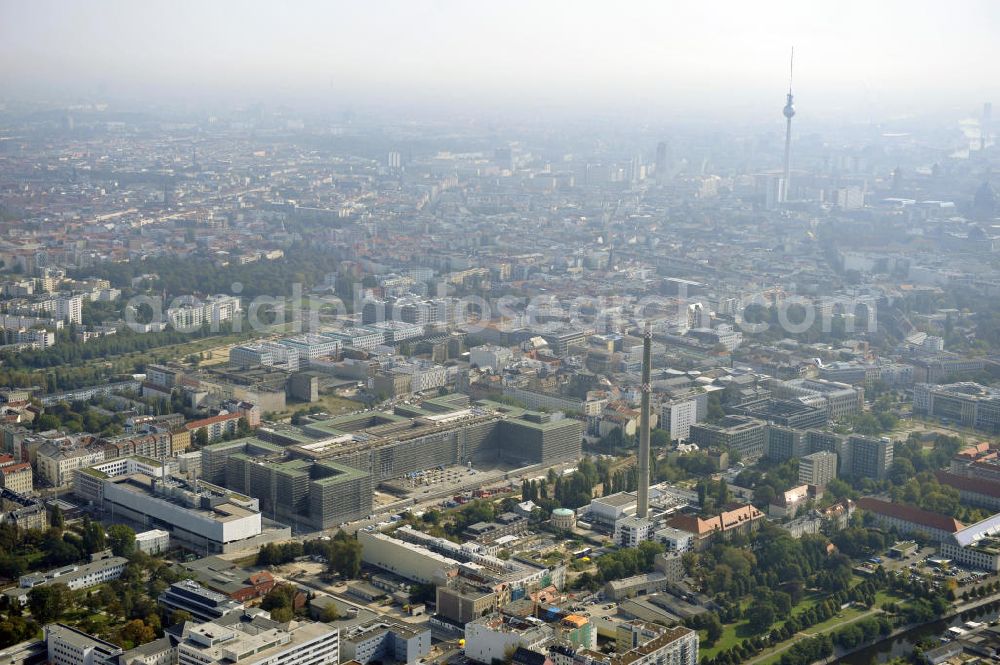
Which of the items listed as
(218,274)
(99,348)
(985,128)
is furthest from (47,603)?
(985,128)

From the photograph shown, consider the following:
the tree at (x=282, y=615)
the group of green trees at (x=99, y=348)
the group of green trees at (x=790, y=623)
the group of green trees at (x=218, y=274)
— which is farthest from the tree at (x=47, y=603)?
the group of green trees at (x=218, y=274)

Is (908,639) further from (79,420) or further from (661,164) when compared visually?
(661,164)

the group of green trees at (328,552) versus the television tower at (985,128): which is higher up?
the television tower at (985,128)

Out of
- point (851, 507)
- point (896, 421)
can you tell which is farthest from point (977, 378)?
point (851, 507)

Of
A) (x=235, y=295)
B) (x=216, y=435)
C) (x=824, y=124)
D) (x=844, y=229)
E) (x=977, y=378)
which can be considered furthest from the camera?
(x=824, y=124)

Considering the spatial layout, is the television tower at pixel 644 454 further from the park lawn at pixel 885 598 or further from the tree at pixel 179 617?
the tree at pixel 179 617

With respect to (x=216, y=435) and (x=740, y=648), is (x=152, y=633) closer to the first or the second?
A: (x=740, y=648)
